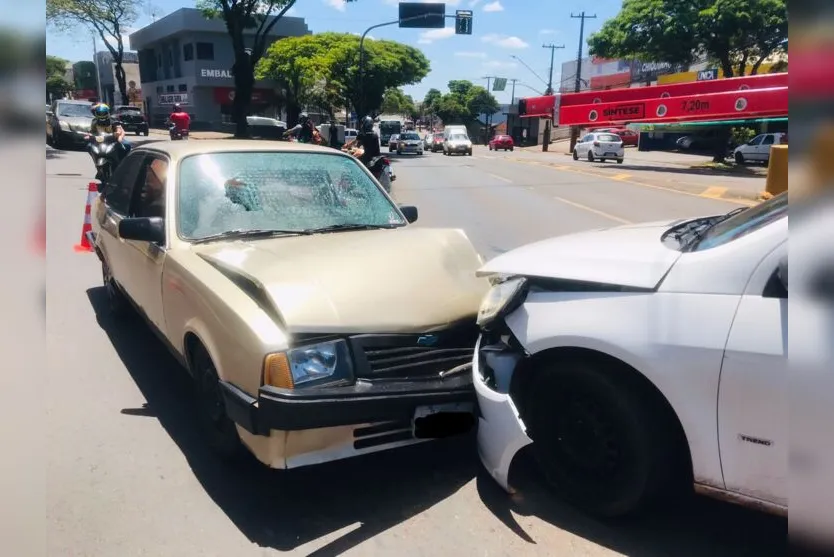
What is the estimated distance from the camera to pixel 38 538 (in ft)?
3.88

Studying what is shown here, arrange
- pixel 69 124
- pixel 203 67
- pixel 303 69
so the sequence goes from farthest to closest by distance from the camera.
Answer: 1. pixel 203 67
2. pixel 303 69
3. pixel 69 124

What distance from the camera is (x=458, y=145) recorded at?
3922 cm

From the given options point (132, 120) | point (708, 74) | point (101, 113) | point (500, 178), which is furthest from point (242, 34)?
point (708, 74)

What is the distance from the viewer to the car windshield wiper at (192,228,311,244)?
12.2ft

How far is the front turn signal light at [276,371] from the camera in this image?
2.67m

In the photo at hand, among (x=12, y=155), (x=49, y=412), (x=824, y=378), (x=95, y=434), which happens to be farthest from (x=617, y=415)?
(x=49, y=412)

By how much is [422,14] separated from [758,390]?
81.7 ft

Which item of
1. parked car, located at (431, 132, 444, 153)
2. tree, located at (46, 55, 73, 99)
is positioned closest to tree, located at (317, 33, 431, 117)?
parked car, located at (431, 132, 444, 153)

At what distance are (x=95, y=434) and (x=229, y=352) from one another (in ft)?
4.38

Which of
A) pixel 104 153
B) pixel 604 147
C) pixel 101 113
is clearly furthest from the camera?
pixel 604 147

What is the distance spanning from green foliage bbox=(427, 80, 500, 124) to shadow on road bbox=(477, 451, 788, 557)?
85111 mm

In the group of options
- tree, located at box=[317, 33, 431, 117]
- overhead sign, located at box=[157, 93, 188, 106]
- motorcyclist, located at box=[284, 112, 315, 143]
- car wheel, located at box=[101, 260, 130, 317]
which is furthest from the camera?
overhead sign, located at box=[157, 93, 188, 106]

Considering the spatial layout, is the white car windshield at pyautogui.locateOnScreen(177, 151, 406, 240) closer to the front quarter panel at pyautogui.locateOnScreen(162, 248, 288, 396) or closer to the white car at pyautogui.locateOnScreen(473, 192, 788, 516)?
the front quarter panel at pyautogui.locateOnScreen(162, 248, 288, 396)

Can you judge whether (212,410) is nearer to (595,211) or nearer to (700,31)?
(595,211)
